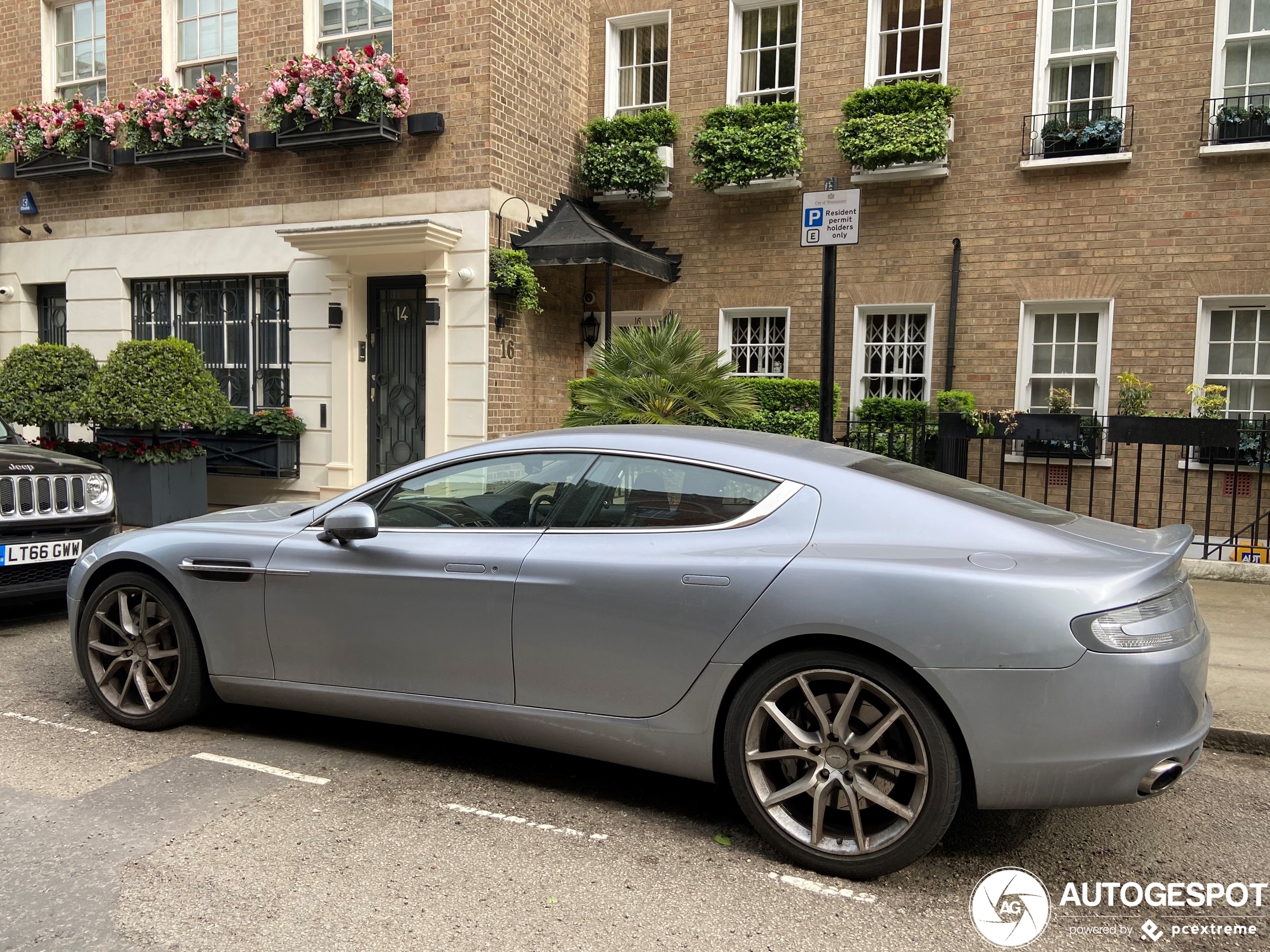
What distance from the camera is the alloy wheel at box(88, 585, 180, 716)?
4.41m

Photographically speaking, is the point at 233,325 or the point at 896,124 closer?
the point at 896,124

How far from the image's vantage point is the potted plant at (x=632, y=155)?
39.2 feet

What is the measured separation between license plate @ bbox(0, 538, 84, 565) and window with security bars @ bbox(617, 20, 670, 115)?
8.96 meters

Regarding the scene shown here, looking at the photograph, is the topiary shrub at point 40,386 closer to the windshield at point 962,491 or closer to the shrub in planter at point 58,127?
the shrub in planter at point 58,127

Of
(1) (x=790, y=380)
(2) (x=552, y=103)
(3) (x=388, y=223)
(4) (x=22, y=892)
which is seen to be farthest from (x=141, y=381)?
(4) (x=22, y=892)

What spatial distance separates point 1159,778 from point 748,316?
32.0 feet

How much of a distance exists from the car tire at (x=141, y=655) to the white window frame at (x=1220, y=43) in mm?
10980

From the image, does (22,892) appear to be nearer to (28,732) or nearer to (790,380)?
(28,732)

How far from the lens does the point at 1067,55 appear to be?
10.4 metres

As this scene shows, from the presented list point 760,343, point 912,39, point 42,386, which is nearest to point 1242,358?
point 912,39

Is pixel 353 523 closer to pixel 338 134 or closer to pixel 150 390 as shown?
pixel 150 390

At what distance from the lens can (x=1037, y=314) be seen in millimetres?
10852

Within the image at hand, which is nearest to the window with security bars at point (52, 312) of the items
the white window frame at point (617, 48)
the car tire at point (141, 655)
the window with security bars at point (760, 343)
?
the white window frame at point (617, 48)

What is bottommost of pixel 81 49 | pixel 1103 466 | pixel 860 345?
pixel 1103 466
